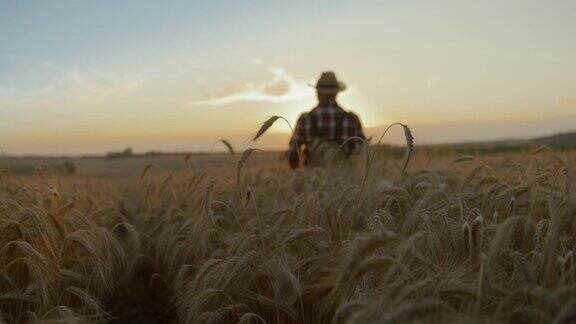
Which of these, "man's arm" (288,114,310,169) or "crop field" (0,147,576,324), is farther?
"man's arm" (288,114,310,169)

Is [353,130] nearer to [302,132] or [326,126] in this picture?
[326,126]

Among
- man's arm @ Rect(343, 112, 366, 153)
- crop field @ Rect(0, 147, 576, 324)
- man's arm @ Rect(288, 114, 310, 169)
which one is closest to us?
crop field @ Rect(0, 147, 576, 324)

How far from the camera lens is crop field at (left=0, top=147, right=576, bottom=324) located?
1.70 m

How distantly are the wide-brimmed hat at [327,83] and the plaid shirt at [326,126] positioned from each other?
0.18 m

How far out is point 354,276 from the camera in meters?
1.67

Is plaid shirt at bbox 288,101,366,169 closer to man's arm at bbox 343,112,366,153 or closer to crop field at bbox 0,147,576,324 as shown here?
man's arm at bbox 343,112,366,153

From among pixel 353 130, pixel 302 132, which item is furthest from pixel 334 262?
pixel 302 132

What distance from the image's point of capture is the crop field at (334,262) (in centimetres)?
170

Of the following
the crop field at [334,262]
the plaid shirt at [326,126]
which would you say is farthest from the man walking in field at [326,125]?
the crop field at [334,262]

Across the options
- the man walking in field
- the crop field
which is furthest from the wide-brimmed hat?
the crop field

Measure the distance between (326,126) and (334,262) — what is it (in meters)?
5.31

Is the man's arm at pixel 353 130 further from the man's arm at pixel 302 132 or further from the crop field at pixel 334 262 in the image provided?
the crop field at pixel 334 262

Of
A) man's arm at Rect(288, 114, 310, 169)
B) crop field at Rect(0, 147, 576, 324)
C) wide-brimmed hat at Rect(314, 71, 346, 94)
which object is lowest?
crop field at Rect(0, 147, 576, 324)

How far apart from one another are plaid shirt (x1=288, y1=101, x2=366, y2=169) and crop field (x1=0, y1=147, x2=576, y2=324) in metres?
3.59
